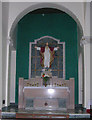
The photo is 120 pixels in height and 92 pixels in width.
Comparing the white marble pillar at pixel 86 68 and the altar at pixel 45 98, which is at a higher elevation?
the white marble pillar at pixel 86 68

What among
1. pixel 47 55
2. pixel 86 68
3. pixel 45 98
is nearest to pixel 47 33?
pixel 47 55

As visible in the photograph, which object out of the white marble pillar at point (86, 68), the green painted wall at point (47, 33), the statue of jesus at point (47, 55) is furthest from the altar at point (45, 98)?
the green painted wall at point (47, 33)

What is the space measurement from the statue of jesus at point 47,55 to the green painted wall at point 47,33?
0.81 m

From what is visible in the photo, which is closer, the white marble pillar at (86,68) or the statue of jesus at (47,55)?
the white marble pillar at (86,68)

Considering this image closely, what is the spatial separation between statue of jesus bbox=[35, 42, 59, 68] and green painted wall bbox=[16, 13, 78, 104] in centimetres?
81

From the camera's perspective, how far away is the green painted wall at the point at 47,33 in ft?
43.4

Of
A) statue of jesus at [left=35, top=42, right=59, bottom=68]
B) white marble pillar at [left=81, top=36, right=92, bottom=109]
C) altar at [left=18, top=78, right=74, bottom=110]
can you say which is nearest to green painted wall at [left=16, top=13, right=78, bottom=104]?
statue of jesus at [left=35, top=42, right=59, bottom=68]

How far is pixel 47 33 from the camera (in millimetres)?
13367

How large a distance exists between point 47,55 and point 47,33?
4.72 feet

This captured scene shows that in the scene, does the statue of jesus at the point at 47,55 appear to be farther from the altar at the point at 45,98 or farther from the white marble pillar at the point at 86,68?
the white marble pillar at the point at 86,68

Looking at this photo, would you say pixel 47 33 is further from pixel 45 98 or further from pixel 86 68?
pixel 45 98

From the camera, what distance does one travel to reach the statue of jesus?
12711 mm

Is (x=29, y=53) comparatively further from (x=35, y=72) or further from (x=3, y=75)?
(x=3, y=75)

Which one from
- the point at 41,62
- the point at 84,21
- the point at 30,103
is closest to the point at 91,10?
the point at 84,21
